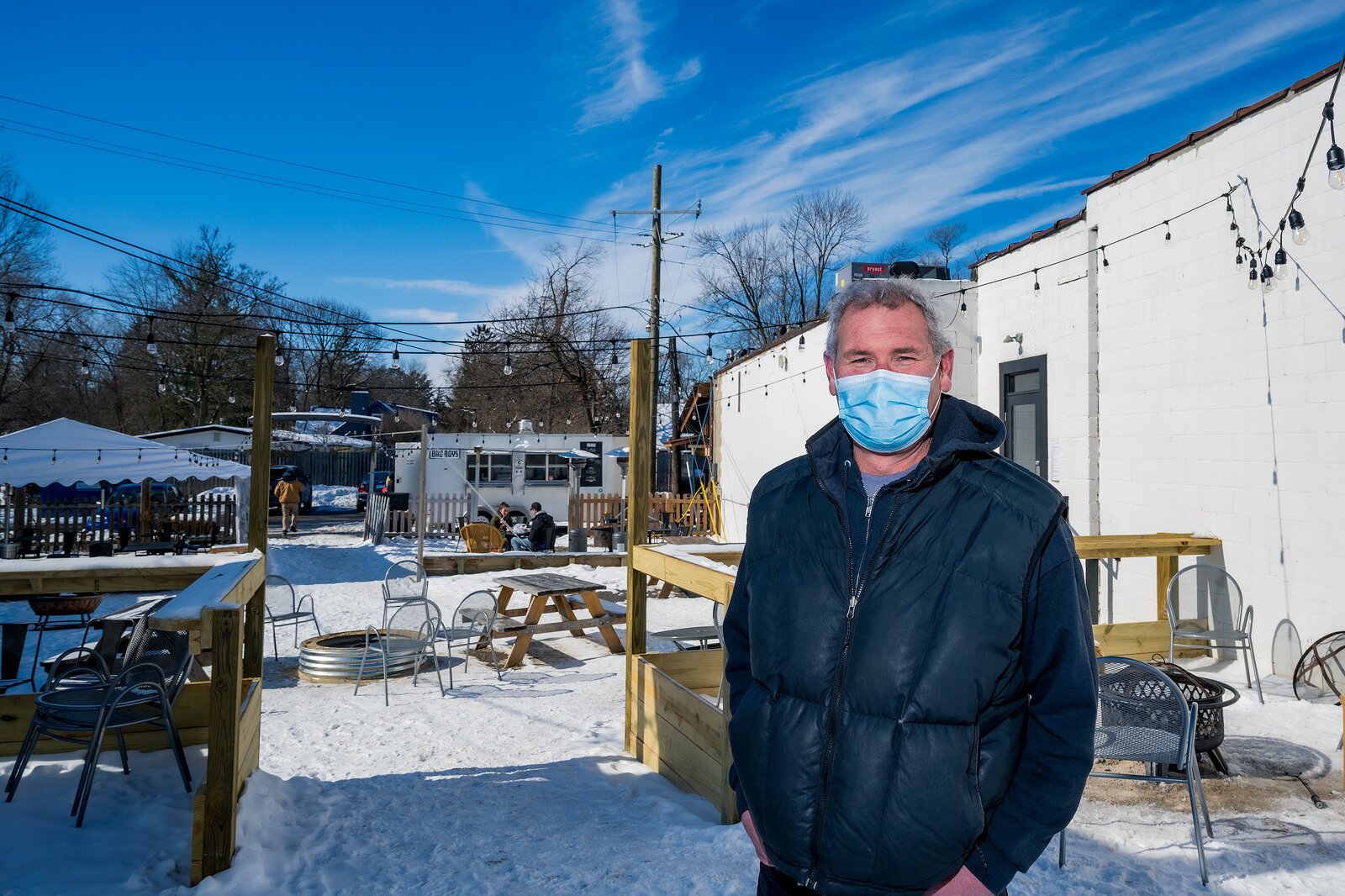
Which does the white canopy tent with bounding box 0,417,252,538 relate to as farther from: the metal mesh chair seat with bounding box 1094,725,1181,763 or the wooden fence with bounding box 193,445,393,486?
the wooden fence with bounding box 193,445,393,486

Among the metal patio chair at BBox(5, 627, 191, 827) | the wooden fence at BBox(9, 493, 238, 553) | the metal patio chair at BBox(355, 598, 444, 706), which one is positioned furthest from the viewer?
the wooden fence at BBox(9, 493, 238, 553)

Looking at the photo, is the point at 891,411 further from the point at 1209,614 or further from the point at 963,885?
the point at 1209,614

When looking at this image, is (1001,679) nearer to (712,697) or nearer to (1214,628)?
(712,697)

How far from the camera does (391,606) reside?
35.6 ft

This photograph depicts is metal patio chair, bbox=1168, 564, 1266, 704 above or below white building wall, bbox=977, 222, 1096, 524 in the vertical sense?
below

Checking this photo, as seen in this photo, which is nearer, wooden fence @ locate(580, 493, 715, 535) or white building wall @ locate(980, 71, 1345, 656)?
white building wall @ locate(980, 71, 1345, 656)

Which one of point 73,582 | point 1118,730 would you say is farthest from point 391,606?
point 1118,730

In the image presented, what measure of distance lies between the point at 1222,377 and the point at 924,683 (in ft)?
21.9

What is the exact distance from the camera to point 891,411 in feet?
6.05

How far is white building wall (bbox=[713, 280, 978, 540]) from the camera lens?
10.5 m

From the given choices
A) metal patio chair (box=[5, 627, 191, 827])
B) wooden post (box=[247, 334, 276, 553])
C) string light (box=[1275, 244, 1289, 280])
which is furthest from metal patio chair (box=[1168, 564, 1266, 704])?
metal patio chair (box=[5, 627, 191, 827])

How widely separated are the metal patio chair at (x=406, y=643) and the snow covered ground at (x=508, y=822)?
952 millimetres

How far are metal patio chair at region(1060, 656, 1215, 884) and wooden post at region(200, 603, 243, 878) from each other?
3.37m

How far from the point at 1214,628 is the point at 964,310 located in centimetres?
481
